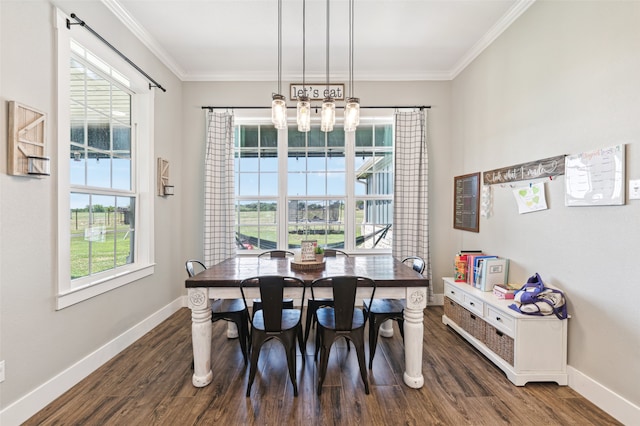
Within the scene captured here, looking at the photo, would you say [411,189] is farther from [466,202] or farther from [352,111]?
[352,111]

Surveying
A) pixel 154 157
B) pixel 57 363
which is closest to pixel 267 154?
pixel 154 157

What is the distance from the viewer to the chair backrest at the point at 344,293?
1885 millimetres

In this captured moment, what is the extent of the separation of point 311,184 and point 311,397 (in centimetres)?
268

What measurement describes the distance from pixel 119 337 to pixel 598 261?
3869mm

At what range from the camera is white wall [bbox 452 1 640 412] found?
5.59ft

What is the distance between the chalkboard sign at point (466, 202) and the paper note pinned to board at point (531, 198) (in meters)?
0.66

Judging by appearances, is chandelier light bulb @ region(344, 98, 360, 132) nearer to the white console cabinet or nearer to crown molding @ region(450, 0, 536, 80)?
crown molding @ region(450, 0, 536, 80)

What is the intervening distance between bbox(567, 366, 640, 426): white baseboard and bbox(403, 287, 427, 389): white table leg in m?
1.09

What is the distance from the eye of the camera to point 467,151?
3506 mm

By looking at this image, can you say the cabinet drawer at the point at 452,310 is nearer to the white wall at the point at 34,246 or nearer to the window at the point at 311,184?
the window at the point at 311,184

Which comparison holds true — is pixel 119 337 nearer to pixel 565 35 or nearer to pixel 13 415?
pixel 13 415

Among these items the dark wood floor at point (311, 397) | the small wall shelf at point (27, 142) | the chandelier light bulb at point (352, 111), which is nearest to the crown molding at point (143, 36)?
the small wall shelf at point (27, 142)

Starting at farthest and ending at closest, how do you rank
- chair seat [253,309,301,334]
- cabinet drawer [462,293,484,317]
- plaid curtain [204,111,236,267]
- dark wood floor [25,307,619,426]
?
plaid curtain [204,111,236,267]
cabinet drawer [462,293,484,317]
chair seat [253,309,301,334]
dark wood floor [25,307,619,426]

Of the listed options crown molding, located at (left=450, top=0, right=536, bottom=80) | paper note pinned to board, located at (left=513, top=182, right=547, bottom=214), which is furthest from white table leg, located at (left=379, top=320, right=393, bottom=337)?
crown molding, located at (left=450, top=0, right=536, bottom=80)
